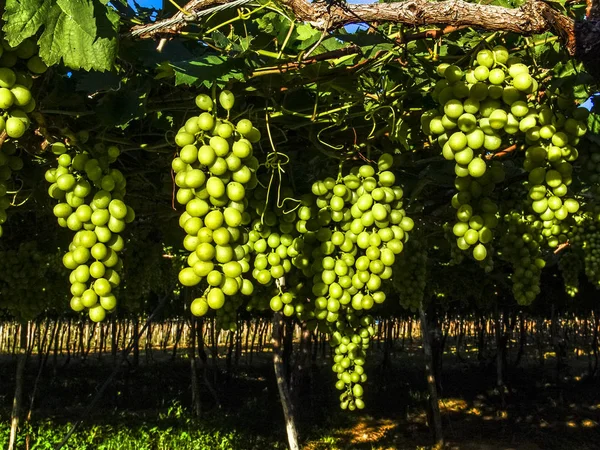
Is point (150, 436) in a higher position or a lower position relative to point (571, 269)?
lower

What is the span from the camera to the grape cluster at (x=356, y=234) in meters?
2.24

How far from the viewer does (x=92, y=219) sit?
5.75 ft

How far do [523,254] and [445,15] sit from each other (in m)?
2.20

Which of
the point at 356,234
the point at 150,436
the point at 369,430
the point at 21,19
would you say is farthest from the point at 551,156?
the point at 369,430

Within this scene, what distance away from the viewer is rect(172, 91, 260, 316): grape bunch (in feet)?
4.93

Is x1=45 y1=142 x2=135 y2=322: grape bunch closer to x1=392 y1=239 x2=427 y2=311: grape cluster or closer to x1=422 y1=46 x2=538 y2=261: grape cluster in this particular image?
x1=422 y1=46 x2=538 y2=261: grape cluster

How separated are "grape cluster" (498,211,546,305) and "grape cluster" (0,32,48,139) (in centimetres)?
256

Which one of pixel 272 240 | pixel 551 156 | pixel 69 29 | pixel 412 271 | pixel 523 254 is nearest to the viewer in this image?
pixel 69 29

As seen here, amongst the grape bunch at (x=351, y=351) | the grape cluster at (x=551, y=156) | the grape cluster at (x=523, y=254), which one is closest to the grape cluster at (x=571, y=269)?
the grape cluster at (x=523, y=254)

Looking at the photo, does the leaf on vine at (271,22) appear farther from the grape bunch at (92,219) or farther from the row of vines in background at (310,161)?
the grape bunch at (92,219)

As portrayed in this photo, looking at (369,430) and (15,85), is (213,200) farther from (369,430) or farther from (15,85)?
(369,430)

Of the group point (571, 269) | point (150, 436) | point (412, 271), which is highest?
point (571, 269)

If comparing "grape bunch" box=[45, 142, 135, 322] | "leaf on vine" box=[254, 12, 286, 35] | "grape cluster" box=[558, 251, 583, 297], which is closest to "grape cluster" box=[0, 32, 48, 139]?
"grape bunch" box=[45, 142, 135, 322]

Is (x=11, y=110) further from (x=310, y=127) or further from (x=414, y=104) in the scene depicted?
(x=414, y=104)
